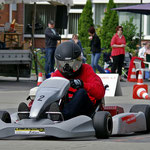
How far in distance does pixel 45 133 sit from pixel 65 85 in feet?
2.38

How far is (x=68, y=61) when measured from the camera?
27.3 ft

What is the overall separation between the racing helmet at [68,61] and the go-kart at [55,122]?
0.37 metres

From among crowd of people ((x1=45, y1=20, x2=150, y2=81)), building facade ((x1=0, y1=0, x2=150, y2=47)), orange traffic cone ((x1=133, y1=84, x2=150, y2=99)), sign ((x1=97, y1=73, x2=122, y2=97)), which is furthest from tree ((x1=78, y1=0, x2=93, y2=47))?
orange traffic cone ((x1=133, y1=84, x2=150, y2=99))

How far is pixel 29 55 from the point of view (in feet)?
64.9

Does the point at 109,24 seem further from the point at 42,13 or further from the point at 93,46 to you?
the point at 93,46

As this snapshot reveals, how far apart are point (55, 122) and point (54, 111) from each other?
129 mm

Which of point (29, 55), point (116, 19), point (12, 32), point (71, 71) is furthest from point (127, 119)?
point (116, 19)

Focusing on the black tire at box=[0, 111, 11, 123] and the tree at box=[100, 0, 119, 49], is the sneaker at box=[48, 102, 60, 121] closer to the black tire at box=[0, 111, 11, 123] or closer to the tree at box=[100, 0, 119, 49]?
the black tire at box=[0, 111, 11, 123]

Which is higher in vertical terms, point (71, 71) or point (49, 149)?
point (71, 71)

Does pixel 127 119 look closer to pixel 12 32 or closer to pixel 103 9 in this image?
pixel 12 32

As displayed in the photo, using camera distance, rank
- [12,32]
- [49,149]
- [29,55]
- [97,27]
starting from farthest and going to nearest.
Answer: [97,27] < [12,32] < [29,55] < [49,149]

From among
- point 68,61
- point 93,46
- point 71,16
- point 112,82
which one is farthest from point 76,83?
point 71,16

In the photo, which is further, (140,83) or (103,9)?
(103,9)

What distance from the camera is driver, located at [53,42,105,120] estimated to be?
26.1 feet
